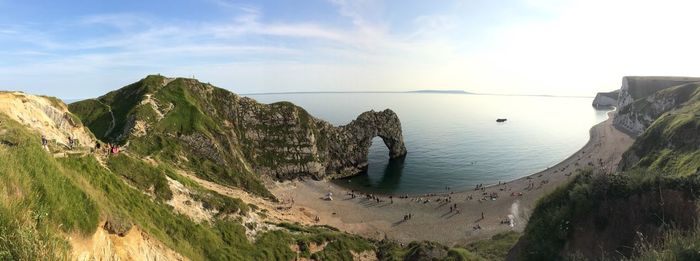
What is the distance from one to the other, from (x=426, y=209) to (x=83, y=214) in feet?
208

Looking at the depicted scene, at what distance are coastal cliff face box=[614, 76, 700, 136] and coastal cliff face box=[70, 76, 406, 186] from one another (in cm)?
9924

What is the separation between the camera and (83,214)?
14.9 metres

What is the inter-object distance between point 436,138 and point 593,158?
194 feet

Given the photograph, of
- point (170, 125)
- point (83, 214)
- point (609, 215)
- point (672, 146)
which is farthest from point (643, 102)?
point (83, 214)

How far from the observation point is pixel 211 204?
4069 cm

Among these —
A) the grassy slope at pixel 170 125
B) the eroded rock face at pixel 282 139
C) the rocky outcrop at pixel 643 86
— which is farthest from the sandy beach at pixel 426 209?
the rocky outcrop at pixel 643 86

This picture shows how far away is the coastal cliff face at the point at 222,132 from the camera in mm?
66125

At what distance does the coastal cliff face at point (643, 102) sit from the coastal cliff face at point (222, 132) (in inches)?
3907

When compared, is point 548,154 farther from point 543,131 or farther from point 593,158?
point 543,131

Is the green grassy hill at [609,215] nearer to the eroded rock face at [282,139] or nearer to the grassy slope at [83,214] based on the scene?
the grassy slope at [83,214]

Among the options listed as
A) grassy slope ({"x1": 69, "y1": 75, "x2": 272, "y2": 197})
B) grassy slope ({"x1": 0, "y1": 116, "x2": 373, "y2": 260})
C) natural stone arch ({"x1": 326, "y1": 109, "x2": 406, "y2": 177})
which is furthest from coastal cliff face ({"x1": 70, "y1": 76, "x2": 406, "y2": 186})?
grassy slope ({"x1": 0, "y1": 116, "x2": 373, "y2": 260})

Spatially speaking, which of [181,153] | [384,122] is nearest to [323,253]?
[181,153]

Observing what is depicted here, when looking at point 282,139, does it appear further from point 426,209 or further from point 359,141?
point 426,209

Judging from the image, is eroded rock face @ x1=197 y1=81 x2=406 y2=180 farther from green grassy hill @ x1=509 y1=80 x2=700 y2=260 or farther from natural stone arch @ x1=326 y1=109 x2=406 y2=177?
green grassy hill @ x1=509 y1=80 x2=700 y2=260
